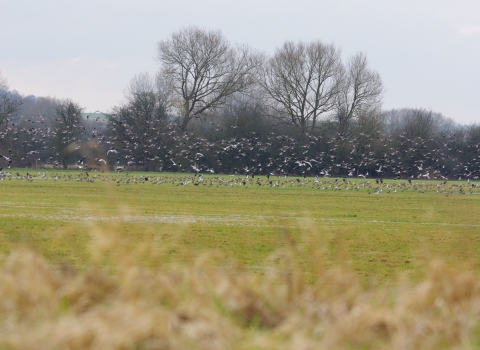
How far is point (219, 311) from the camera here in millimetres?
4801

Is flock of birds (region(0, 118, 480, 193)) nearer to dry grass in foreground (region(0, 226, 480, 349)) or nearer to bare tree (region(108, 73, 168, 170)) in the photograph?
bare tree (region(108, 73, 168, 170))

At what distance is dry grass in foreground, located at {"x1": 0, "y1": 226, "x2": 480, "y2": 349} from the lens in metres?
3.99

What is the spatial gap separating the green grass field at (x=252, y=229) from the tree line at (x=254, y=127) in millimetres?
34976

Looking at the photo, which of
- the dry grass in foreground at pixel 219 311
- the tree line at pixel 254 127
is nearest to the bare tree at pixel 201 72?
the tree line at pixel 254 127

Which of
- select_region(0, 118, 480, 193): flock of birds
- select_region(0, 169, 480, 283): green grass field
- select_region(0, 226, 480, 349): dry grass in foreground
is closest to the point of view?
select_region(0, 226, 480, 349): dry grass in foreground

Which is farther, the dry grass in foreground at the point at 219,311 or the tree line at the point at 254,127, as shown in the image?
the tree line at the point at 254,127

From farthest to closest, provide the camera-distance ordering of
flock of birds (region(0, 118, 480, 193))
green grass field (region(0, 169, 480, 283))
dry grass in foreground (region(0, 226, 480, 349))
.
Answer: flock of birds (region(0, 118, 480, 193)) → green grass field (region(0, 169, 480, 283)) → dry grass in foreground (region(0, 226, 480, 349))

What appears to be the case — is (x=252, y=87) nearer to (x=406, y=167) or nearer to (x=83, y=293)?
(x=406, y=167)

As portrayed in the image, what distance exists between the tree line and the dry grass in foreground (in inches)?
2496

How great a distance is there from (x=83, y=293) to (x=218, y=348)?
1390 mm

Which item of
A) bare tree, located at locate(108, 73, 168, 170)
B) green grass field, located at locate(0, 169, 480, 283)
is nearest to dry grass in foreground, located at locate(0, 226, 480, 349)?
green grass field, located at locate(0, 169, 480, 283)

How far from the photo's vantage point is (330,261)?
1277cm

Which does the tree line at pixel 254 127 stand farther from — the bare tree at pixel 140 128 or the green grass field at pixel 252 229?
the green grass field at pixel 252 229

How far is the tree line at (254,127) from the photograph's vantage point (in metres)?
71.1
